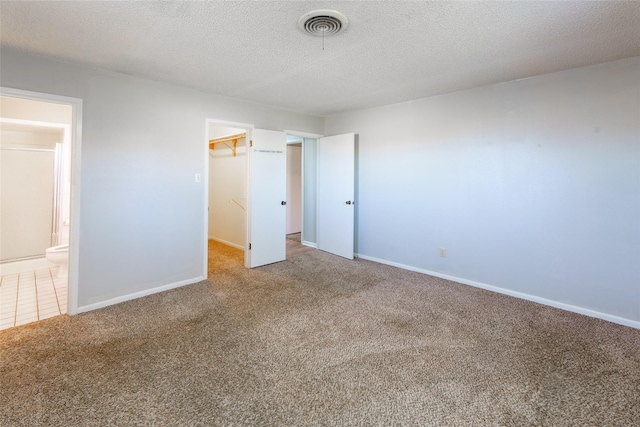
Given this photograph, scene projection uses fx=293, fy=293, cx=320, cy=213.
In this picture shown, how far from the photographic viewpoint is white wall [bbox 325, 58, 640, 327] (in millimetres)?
2732

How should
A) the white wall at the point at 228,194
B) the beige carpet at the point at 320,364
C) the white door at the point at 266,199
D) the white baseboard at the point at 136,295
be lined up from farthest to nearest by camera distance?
1. the white wall at the point at 228,194
2. the white door at the point at 266,199
3. the white baseboard at the point at 136,295
4. the beige carpet at the point at 320,364

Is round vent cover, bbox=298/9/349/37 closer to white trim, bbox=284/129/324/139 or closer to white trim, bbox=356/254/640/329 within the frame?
white trim, bbox=284/129/324/139

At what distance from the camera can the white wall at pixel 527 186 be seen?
273 centimetres

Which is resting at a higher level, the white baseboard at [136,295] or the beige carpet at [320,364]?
the white baseboard at [136,295]

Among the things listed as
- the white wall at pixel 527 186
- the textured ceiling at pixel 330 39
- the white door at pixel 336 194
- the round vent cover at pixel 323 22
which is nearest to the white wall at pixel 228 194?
the white door at pixel 336 194

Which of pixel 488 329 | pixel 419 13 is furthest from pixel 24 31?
pixel 488 329

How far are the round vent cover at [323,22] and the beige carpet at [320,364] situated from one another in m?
2.40

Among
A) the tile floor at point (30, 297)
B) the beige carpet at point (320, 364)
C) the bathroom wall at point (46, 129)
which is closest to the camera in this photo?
the beige carpet at point (320, 364)

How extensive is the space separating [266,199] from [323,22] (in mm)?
2798

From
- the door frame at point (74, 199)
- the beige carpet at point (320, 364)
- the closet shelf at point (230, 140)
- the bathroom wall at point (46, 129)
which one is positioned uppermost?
the closet shelf at point (230, 140)

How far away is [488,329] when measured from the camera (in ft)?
8.54

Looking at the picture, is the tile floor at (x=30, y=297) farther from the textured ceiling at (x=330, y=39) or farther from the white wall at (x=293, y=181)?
the white wall at (x=293, y=181)

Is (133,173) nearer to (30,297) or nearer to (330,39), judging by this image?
(30,297)

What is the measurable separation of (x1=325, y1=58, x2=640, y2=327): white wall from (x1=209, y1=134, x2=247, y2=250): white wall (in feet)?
8.43
